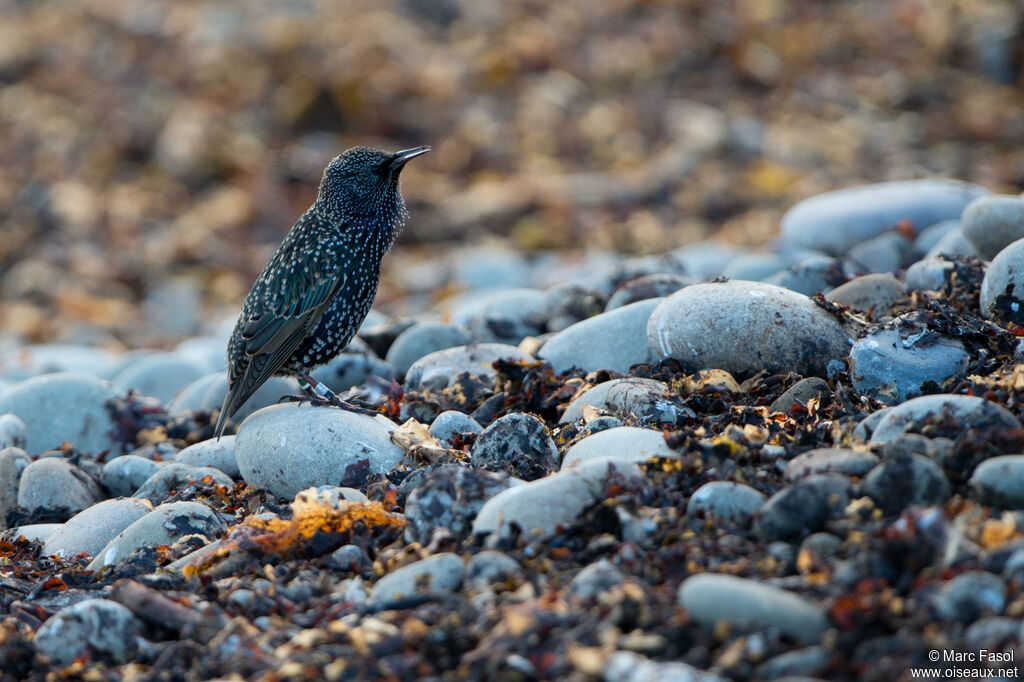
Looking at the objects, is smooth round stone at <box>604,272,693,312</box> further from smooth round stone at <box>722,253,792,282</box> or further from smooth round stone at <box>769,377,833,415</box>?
smooth round stone at <box>769,377,833,415</box>

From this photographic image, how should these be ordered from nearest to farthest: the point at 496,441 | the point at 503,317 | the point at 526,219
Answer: the point at 496,441 → the point at 503,317 → the point at 526,219

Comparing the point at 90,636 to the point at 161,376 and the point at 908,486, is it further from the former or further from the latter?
the point at 161,376

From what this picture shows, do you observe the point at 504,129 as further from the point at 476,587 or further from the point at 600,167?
the point at 476,587

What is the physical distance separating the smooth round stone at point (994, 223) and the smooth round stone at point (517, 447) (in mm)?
2873

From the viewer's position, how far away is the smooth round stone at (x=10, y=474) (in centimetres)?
504

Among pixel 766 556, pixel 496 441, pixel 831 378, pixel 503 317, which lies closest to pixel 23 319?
pixel 503 317

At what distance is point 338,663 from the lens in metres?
2.88

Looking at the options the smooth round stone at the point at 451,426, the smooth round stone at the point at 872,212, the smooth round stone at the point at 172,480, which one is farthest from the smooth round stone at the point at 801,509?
the smooth round stone at the point at 872,212

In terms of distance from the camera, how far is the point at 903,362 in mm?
4188

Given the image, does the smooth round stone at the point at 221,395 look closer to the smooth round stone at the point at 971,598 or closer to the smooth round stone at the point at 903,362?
the smooth round stone at the point at 903,362

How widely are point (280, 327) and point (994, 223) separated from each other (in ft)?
12.0

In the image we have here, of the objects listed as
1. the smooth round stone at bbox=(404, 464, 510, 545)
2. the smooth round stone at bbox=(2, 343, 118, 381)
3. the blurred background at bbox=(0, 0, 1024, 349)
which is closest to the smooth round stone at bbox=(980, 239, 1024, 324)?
the smooth round stone at bbox=(404, 464, 510, 545)

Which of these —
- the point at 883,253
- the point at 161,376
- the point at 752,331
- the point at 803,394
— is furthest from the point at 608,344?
the point at 161,376

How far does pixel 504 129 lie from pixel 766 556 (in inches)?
403
